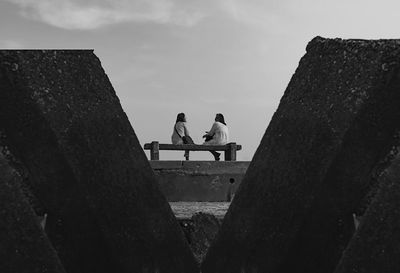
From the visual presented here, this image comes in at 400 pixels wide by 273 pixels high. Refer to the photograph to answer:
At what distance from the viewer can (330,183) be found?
2.06 metres

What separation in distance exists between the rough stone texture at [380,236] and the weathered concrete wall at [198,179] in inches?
292

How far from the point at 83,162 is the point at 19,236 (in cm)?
33

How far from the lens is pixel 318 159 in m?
2.09

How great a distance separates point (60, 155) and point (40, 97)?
0.21 m

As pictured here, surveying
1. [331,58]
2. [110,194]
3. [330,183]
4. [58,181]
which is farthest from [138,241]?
[331,58]

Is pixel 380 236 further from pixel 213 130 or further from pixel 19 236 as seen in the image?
pixel 213 130

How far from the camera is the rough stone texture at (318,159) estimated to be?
6.61 feet

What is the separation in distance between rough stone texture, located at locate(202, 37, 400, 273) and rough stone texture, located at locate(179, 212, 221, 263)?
2.59ft

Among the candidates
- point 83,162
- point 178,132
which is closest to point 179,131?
point 178,132

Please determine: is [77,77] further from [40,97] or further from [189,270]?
[189,270]

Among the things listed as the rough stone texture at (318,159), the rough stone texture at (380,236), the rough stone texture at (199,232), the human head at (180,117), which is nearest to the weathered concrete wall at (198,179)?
the human head at (180,117)

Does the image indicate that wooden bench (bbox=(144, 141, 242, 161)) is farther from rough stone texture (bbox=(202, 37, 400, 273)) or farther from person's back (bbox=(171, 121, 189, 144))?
rough stone texture (bbox=(202, 37, 400, 273))

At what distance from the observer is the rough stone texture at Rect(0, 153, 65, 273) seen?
1950mm

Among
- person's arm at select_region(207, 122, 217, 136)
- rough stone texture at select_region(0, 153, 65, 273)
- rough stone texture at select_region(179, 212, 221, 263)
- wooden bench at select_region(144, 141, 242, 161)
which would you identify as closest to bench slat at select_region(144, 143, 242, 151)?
wooden bench at select_region(144, 141, 242, 161)
